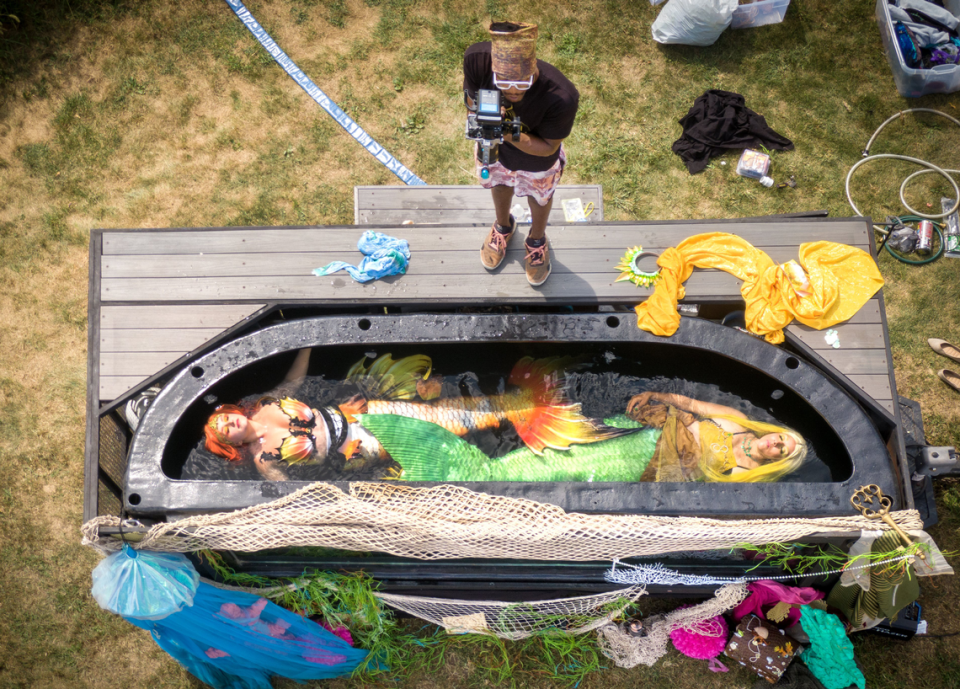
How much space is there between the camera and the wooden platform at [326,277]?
3.19 meters

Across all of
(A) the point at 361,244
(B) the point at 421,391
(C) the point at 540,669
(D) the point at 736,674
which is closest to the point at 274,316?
(A) the point at 361,244

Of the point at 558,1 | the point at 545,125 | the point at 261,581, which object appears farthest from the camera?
the point at 558,1

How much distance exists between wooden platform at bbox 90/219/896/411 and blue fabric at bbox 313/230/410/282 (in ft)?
0.13

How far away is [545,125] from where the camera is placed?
246 centimetres

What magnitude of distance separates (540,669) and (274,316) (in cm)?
238

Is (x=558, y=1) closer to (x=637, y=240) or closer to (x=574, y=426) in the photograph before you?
(x=637, y=240)

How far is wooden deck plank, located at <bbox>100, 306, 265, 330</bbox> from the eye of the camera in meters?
3.19

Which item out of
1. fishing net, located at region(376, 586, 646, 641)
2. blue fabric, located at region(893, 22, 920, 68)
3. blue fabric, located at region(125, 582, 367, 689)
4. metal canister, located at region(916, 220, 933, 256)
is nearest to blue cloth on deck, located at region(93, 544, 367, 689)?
blue fabric, located at region(125, 582, 367, 689)

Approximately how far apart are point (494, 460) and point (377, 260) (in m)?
1.15

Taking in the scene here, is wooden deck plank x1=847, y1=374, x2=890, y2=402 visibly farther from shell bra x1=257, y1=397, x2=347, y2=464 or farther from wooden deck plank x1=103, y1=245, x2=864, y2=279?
shell bra x1=257, y1=397, x2=347, y2=464

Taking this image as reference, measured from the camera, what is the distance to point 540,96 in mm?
2363

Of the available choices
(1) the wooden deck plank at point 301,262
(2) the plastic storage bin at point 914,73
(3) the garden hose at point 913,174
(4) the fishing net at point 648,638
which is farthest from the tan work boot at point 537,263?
(2) the plastic storage bin at point 914,73

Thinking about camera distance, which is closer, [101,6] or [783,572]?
[783,572]

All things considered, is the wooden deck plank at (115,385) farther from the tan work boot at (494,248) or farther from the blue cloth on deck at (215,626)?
the tan work boot at (494,248)
